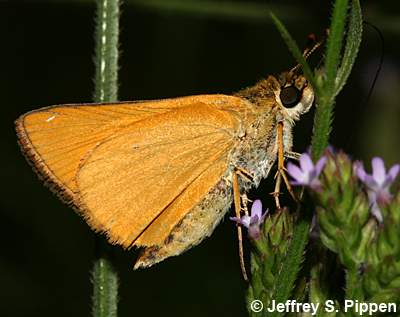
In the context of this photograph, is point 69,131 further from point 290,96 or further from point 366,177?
point 366,177

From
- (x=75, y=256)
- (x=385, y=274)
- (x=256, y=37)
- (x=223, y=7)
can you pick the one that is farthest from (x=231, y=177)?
(x=256, y=37)

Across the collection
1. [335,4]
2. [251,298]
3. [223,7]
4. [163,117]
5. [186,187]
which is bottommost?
[251,298]

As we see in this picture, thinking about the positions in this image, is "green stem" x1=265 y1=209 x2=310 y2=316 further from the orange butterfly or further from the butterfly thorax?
the butterfly thorax

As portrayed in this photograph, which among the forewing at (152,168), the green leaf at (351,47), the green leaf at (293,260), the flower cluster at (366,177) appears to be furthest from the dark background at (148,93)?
the green leaf at (351,47)

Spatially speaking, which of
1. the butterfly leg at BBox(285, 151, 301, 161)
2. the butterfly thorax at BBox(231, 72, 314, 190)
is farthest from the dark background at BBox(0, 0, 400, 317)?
the butterfly leg at BBox(285, 151, 301, 161)

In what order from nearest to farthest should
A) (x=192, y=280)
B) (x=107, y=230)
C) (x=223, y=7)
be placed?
(x=107, y=230) → (x=223, y=7) → (x=192, y=280)

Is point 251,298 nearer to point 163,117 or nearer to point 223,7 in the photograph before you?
point 163,117

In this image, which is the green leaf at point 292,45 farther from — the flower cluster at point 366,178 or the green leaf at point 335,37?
the flower cluster at point 366,178
